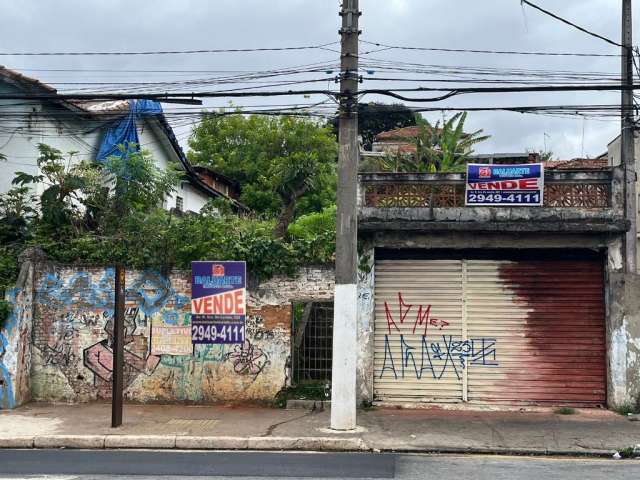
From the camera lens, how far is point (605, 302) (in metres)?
13.5

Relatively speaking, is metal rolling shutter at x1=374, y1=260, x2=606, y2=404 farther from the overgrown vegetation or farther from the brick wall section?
the overgrown vegetation

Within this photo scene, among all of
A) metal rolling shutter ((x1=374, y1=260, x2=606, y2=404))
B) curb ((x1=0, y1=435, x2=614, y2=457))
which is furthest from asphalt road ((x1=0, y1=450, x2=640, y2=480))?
metal rolling shutter ((x1=374, y1=260, x2=606, y2=404))

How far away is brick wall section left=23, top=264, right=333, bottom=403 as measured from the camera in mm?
13797

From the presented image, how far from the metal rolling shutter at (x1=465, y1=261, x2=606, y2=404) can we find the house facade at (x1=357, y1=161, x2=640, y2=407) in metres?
0.02

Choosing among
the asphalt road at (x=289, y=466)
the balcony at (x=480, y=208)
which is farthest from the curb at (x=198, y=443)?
the balcony at (x=480, y=208)

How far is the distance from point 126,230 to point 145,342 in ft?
8.28

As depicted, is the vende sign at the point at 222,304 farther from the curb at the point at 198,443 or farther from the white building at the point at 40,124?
the white building at the point at 40,124

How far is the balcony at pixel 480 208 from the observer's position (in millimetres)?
13156

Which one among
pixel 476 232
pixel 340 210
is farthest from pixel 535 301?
pixel 340 210

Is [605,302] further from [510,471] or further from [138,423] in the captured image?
[138,423]

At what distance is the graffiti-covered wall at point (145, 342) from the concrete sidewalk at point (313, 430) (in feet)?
1.49

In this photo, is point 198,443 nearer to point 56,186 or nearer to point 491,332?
point 491,332

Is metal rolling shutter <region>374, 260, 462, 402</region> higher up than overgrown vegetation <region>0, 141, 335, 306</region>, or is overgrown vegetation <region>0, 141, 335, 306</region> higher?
overgrown vegetation <region>0, 141, 335, 306</region>

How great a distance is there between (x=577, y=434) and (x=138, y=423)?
7.15 m
